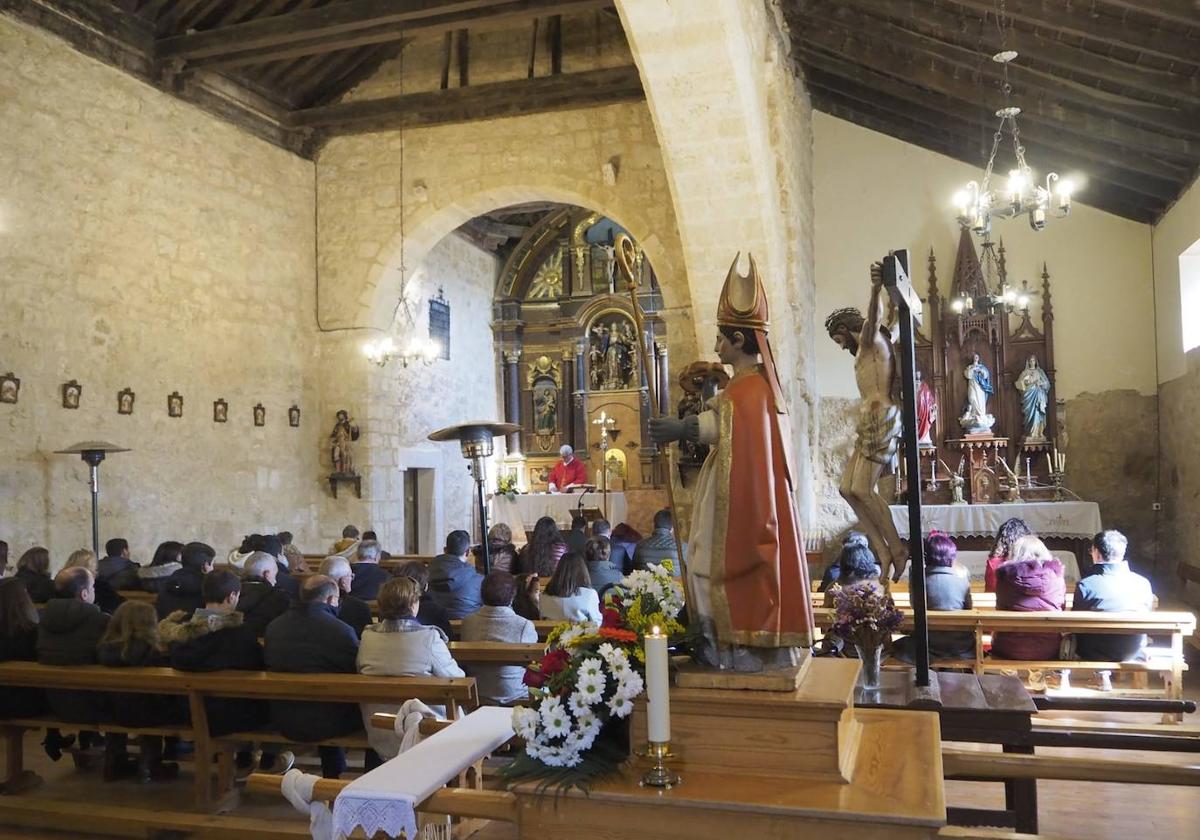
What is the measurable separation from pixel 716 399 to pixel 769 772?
915 mm

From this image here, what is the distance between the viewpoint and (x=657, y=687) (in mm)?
2250

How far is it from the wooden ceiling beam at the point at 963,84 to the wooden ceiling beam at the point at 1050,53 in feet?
1.54

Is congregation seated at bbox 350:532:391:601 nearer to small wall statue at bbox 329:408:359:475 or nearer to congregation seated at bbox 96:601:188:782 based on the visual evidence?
congregation seated at bbox 96:601:188:782

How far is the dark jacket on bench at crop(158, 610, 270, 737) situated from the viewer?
4285 millimetres

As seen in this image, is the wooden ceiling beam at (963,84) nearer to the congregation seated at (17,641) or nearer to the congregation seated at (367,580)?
the congregation seated at (367,580)

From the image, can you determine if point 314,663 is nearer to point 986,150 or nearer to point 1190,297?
point 1190,297

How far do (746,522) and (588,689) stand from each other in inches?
21.9

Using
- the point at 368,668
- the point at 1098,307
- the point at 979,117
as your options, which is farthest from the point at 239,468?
the point at 1098,307

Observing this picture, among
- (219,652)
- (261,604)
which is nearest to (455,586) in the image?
(261,604)

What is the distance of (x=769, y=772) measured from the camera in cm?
237

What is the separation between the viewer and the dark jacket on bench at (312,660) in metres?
4.20

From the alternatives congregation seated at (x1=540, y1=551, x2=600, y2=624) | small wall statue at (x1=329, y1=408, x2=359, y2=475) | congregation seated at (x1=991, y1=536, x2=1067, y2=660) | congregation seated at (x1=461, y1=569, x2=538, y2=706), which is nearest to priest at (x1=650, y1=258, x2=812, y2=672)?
congregation seated at (x1=461, y1=569, x2=538, y2=706)

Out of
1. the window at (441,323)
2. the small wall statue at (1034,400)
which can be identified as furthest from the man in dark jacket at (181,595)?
the window at (441,323)

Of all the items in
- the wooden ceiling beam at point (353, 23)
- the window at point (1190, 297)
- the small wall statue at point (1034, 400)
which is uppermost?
the wooden ceiling beam at point (353, 23)
